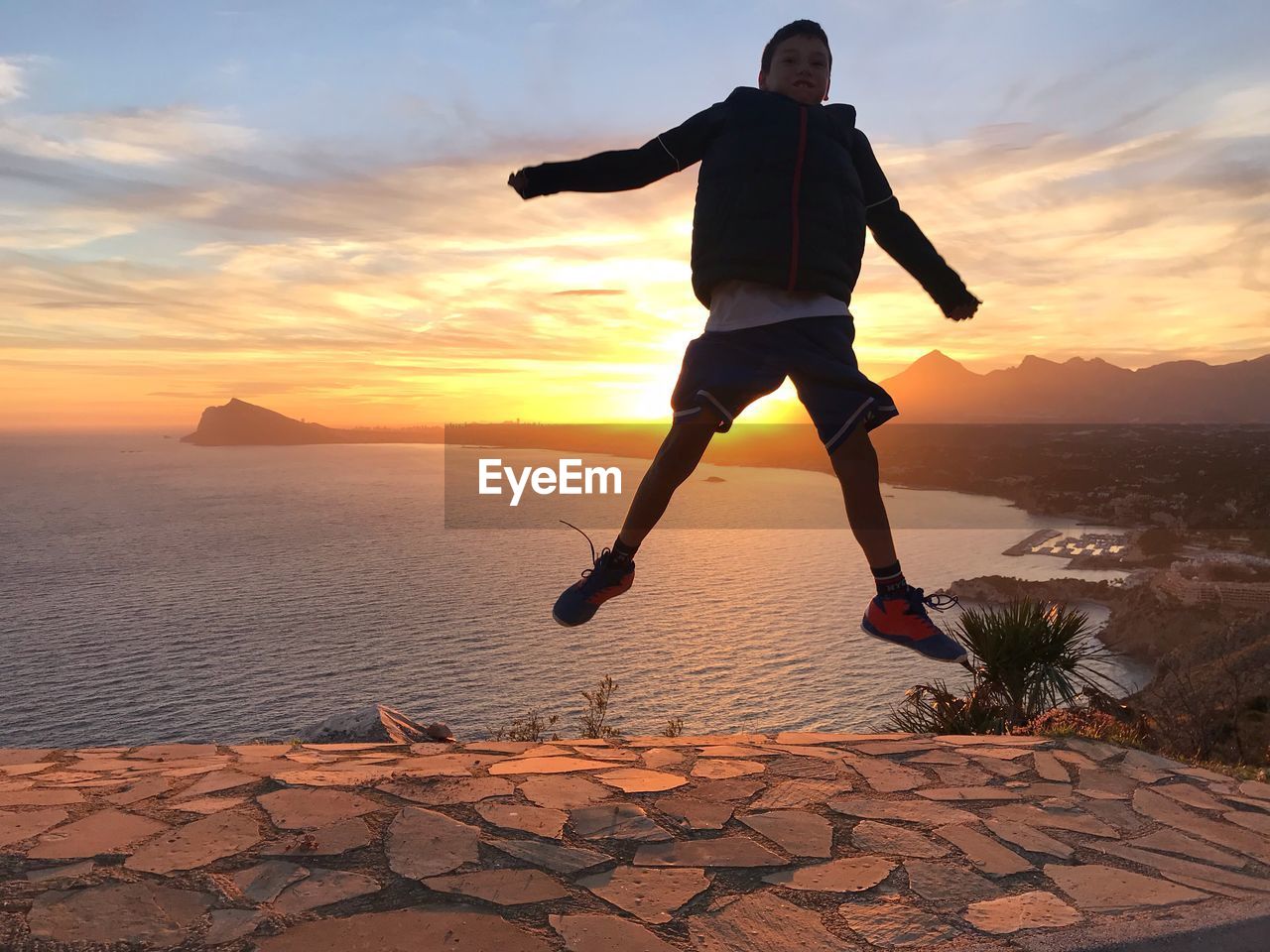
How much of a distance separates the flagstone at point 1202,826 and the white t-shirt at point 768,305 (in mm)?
2286

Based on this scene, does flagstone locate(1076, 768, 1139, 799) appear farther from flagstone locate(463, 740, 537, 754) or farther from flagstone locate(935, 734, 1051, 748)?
flagstone locate(463, 740, 537, 754)

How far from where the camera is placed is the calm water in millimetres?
41844

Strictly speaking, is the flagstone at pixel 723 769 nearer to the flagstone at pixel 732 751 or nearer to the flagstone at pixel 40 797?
the flagstone at pixel 732 751

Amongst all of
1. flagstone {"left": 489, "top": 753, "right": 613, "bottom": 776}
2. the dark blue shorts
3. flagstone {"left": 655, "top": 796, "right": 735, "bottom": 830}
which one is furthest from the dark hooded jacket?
flagstone {"left": 489, "top": 753, "right": 613, "bottom": 776}

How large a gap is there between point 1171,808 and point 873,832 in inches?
57.4

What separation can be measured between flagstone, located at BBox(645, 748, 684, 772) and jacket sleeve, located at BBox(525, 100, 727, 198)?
7.17ft

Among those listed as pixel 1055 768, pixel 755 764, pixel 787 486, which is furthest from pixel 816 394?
pixel 787 486

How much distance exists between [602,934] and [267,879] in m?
0.90

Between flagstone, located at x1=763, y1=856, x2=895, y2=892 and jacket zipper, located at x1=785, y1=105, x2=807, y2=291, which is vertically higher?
jacket zipper, located at x1=785, y1=105, x2=807, y2=291

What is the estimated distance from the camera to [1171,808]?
343 centimetres

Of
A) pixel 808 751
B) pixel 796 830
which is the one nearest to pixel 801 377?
pixel 796 830

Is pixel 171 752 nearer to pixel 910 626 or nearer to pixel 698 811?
pixel 698 811

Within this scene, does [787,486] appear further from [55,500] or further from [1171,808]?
[1171,808]

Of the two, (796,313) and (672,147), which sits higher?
(672,147)
